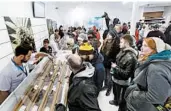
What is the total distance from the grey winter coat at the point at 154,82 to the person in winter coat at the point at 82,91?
458 millimetres

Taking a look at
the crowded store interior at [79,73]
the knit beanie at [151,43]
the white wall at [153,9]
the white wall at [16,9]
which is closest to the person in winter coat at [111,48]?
the crowded store interior at [79,73]

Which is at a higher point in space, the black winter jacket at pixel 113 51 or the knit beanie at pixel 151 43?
the knit beanie at pixel 151 43

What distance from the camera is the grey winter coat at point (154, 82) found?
1.23m

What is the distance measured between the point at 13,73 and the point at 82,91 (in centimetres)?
108

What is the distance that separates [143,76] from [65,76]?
122 centimetres

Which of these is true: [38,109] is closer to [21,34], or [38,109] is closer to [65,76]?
[65,76]

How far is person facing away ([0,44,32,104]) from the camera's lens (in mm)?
1805

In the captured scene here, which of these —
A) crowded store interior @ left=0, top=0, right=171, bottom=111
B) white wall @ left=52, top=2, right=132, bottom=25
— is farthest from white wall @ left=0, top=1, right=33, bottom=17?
white wall @ left=52, top=2, right=132, bottom=25

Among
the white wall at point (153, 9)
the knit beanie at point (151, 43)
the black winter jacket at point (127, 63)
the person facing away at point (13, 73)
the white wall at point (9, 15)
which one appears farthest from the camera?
the white wall at point (153, 9)

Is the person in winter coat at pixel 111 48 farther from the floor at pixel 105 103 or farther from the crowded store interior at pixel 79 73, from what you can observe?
the floor at pixel 105 103

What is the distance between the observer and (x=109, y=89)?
3.38m

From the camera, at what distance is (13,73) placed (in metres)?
1.85

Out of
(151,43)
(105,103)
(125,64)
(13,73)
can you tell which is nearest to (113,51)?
(125,64)

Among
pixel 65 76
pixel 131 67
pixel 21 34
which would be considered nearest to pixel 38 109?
pixel 65 76
